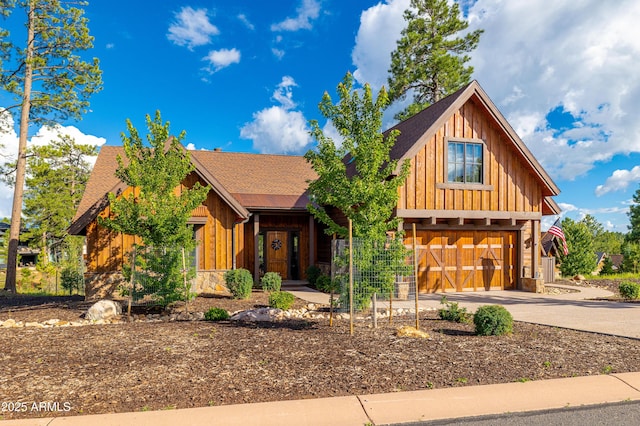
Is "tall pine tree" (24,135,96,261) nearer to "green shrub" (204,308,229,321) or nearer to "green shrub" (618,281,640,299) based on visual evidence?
"green shrub" (204,308,229,321)

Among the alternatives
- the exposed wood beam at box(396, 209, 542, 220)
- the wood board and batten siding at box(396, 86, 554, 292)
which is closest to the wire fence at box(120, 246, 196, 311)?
the exposed wood beam at box(396, 209, 542, 220)

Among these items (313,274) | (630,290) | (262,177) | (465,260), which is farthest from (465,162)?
(262,177)

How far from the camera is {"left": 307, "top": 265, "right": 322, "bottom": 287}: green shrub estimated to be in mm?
18438

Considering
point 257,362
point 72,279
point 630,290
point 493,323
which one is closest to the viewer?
point 257,362

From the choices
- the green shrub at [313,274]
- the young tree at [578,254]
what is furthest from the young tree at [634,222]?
the green shrub at [313,274]

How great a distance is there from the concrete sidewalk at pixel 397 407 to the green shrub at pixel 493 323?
2.68 meters

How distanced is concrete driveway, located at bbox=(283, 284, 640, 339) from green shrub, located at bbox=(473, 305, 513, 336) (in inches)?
77.0

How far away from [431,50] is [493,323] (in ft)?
84.6

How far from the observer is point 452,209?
15805 millimetres

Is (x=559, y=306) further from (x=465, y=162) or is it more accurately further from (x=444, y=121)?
(x=444, y=121)

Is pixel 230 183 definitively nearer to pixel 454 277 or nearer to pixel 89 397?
pixel 454 277

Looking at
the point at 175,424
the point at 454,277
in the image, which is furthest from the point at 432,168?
the point at 175,424

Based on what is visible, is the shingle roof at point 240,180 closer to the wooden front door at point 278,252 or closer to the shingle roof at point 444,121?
the wooden front door at point 278,252

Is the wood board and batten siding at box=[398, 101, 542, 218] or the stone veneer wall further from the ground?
the wood board and batten siding at box=[398, 101, 542, 218]
